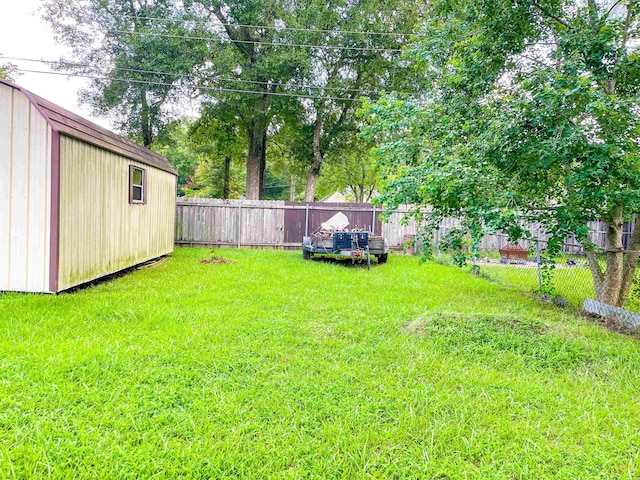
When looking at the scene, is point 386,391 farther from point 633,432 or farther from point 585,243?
point 585,243

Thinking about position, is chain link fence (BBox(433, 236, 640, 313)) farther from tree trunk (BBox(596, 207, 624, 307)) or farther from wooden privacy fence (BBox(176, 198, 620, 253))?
wooden privacy fence (BBox(176, 198, 620, 253))

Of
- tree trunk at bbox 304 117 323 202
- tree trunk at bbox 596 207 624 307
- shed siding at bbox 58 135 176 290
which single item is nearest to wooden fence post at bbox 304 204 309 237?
tree trunk at bbox 304 117 323 202

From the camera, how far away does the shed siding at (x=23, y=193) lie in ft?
14.7

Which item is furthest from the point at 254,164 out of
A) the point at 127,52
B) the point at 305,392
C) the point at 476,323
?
the point at 305,392

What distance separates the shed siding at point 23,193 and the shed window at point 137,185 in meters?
2.02

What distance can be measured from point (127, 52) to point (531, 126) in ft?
42.8

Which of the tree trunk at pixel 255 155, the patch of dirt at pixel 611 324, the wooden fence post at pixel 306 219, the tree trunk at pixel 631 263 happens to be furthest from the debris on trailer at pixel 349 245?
the tree trunk at pixel 255 155

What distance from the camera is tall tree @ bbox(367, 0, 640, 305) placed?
144 inches

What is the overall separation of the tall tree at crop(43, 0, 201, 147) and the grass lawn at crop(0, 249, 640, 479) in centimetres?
954

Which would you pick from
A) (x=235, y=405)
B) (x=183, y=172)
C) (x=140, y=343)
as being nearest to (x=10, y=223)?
(x=140, y=343)

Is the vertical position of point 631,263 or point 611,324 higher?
point 631,263

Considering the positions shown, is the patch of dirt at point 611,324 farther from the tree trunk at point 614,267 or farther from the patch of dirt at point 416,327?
the patch of dirt at point 416,327

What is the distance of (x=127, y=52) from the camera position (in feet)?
39.6

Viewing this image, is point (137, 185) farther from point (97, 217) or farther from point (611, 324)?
point (611, 324)
